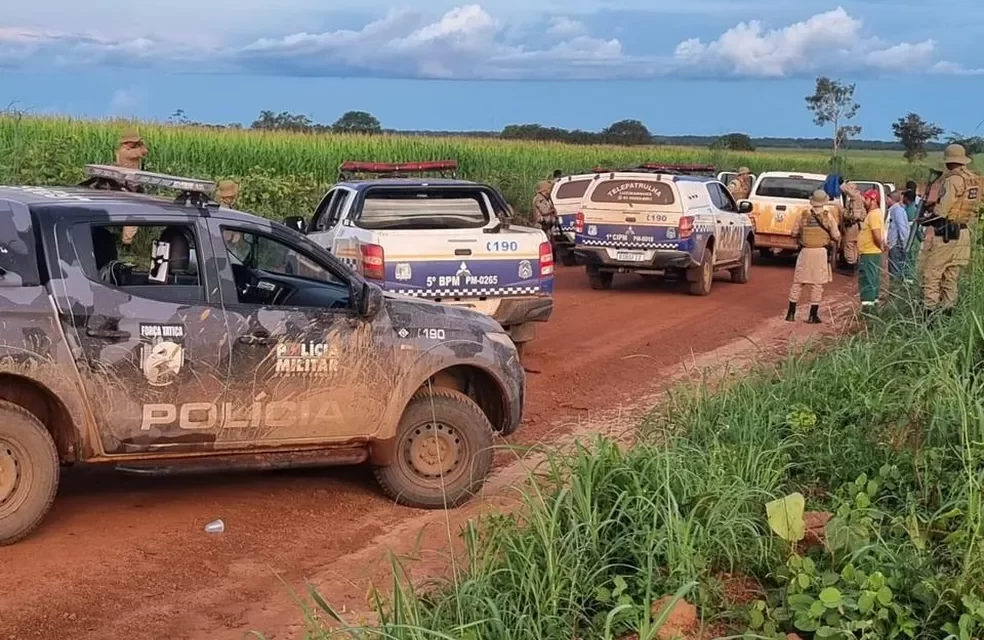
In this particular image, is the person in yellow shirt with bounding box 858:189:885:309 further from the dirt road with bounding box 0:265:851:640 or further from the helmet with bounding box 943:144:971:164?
the dirt road with bounding box 0:265:851:640

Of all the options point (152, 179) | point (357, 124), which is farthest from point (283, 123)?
point (152, 179)

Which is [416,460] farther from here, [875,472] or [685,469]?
[875,472]

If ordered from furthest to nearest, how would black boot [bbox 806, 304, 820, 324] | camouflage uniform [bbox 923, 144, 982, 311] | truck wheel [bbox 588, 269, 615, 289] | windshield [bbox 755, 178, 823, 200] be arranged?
windshield [bbox 755, 178, 823, 200] → truck wheel [bbox 588, 269, 615, 289] → black boot [bbox 806, 304, 820, 324] → camouflage uniform [bbox 923, 144, 982, 311]

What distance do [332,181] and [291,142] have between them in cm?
212

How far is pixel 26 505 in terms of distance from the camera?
19.8ft

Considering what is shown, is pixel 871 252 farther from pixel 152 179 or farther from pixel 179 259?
pixel 179 259

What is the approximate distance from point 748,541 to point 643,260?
1222 cm

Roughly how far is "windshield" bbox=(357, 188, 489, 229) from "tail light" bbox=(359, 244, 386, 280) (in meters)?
0.71

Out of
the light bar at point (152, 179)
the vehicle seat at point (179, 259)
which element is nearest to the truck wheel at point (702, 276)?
the light bar at point (152, 179)

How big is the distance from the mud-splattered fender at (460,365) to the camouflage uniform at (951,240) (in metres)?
4.73

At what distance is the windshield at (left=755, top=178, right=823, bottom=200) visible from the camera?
22359 mm

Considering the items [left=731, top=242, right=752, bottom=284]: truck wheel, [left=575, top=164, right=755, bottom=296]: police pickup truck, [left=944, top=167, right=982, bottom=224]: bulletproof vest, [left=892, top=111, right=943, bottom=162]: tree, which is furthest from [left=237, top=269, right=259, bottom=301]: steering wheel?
[left=892, top=111, right=943, bottom=162]: tree

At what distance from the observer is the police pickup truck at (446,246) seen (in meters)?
10.1

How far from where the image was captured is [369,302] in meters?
6.88
